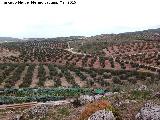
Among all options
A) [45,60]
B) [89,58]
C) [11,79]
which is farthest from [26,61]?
[11,79]

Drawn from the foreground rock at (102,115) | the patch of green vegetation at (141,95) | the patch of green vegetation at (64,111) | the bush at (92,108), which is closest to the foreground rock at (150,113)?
the foreground rock at (102,115)

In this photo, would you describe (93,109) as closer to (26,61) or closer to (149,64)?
(149,64)

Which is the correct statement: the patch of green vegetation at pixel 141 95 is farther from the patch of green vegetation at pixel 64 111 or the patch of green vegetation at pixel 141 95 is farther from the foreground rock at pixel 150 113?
the foreground rock at pixel 150 113

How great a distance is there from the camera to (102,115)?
17641mm

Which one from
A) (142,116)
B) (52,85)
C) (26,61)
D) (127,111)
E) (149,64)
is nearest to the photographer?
(142,116)

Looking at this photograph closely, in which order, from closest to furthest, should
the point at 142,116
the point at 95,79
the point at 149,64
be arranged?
the point at 142,116 < the point at 95,79 < the point at 149,64

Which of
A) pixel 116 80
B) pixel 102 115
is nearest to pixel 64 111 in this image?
pixel 102 115

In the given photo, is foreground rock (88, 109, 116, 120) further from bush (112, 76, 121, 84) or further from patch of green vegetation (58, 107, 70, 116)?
bush (112, 76, 121, 84)

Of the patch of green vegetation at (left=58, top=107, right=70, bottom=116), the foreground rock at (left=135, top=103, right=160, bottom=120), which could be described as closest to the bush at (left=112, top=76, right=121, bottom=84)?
the patch of green vegetation at (left=58, top=107, right=70, bottom=116)

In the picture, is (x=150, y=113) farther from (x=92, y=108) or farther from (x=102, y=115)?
(x=92, y=108)

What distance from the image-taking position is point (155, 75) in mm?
66688

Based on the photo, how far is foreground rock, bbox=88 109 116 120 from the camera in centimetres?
1753

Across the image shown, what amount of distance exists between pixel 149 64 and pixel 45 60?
29.9 metres

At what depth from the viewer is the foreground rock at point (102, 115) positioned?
17.5 metres
